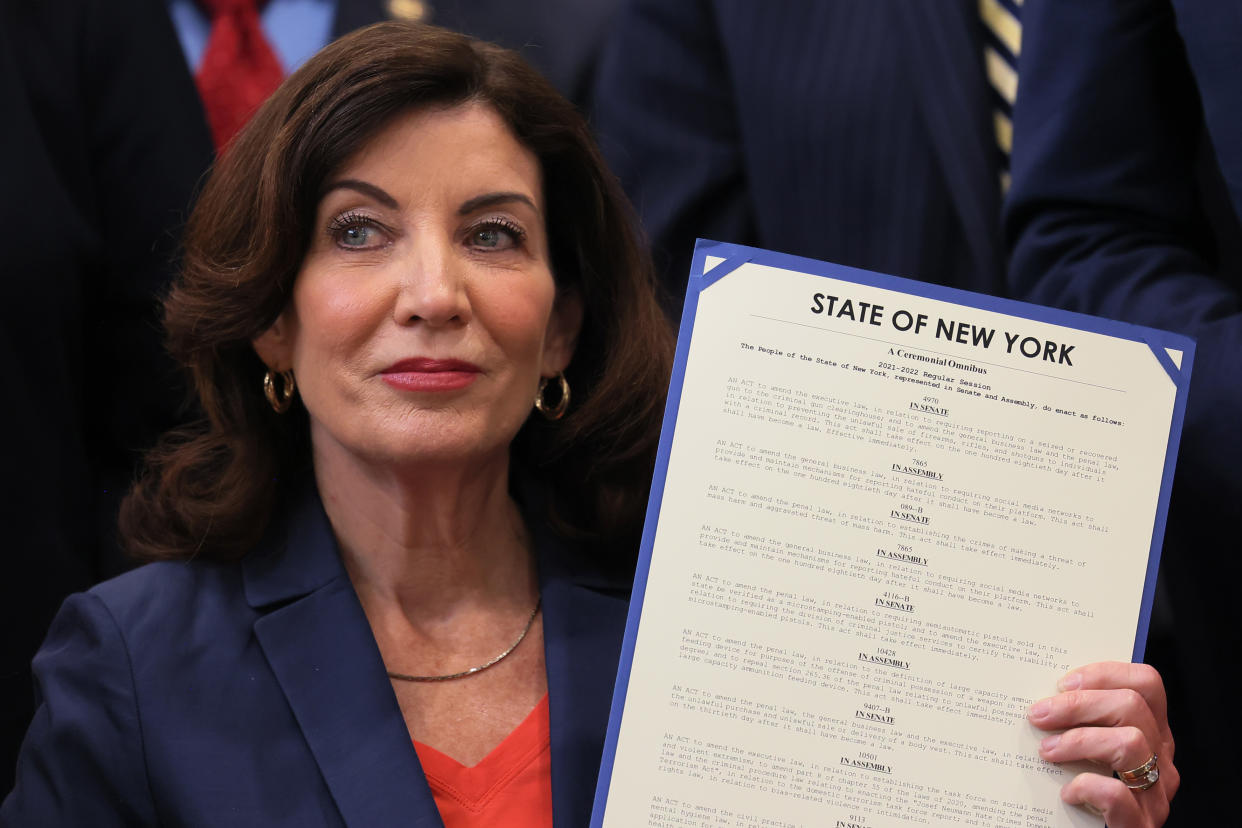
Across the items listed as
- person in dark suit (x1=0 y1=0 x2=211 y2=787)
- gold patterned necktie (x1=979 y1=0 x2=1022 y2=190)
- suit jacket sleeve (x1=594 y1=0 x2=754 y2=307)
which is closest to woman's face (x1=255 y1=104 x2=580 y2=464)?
person in dark suit (x1=0 y1=0 x2=211 y2=787)

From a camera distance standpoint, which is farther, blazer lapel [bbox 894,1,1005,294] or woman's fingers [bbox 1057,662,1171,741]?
blazer lapel [bbox 894,1,1005,294]

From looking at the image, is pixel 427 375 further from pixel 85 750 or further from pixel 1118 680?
pixel 1118 680

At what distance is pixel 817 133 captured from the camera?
2654mm

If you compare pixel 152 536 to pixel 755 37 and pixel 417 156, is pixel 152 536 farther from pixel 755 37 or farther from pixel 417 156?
pixel 755 37

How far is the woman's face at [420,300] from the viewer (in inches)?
78.7

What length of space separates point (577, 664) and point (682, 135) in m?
1.16

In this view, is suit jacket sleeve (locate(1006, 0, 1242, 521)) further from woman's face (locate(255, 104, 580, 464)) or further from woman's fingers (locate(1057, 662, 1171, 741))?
woman's face (locate(255, 104, 580, 464))

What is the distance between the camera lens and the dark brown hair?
2.05 m

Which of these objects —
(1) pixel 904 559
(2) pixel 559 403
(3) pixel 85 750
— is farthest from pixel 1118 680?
(3) pixel 85 750

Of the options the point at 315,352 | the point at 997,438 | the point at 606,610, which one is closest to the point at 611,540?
the point at 606,610

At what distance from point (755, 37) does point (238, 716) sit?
5.14ft

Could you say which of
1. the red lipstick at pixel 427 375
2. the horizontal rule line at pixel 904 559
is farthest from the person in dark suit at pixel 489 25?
the horizontal rule line at pixel 904 559

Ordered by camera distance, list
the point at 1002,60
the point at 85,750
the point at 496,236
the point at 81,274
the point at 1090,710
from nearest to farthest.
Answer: the point at 1090,710 < the point at 85,750 < the point at 496,236 < the point at 81,274 < the point at 1002,60

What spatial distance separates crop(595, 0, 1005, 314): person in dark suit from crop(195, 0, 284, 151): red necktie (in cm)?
77
